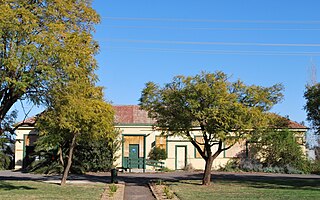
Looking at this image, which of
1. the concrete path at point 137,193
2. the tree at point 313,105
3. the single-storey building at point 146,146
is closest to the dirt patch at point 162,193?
the concrete path at point 137,193

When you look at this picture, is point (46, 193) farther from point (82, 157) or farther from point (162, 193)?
point (82, 157)

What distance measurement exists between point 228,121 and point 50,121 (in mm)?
9515

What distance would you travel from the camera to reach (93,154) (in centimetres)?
3509

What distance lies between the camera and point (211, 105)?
23.0 meters

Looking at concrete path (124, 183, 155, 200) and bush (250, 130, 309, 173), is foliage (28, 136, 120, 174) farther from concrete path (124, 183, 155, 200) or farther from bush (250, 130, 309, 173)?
bush (250, 130, 309, 173)

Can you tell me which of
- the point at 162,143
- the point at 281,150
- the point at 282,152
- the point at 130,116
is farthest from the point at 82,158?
the point at 282,152

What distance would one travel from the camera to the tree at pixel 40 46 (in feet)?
46.1

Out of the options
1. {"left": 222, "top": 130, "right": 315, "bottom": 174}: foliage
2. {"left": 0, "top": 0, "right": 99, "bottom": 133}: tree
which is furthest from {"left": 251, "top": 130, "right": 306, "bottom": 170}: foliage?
{"left": 0, "top": 0, "right": 99, "bottom": 133}: tree

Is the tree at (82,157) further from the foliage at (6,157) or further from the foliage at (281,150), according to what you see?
the foliage at (281,150)

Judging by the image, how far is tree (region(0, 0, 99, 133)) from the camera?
46.1 feet

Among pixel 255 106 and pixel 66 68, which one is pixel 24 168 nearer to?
pixel 255 106

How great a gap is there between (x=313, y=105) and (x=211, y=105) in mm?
6174

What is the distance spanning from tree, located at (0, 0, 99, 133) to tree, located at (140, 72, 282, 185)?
8.06 metres

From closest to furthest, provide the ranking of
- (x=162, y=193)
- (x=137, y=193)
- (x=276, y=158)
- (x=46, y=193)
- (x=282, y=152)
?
(x=46, y=193)
(x=162, y=193)
(x=137, y=193)
(x=282, y=152)
(x=276, y=158)
